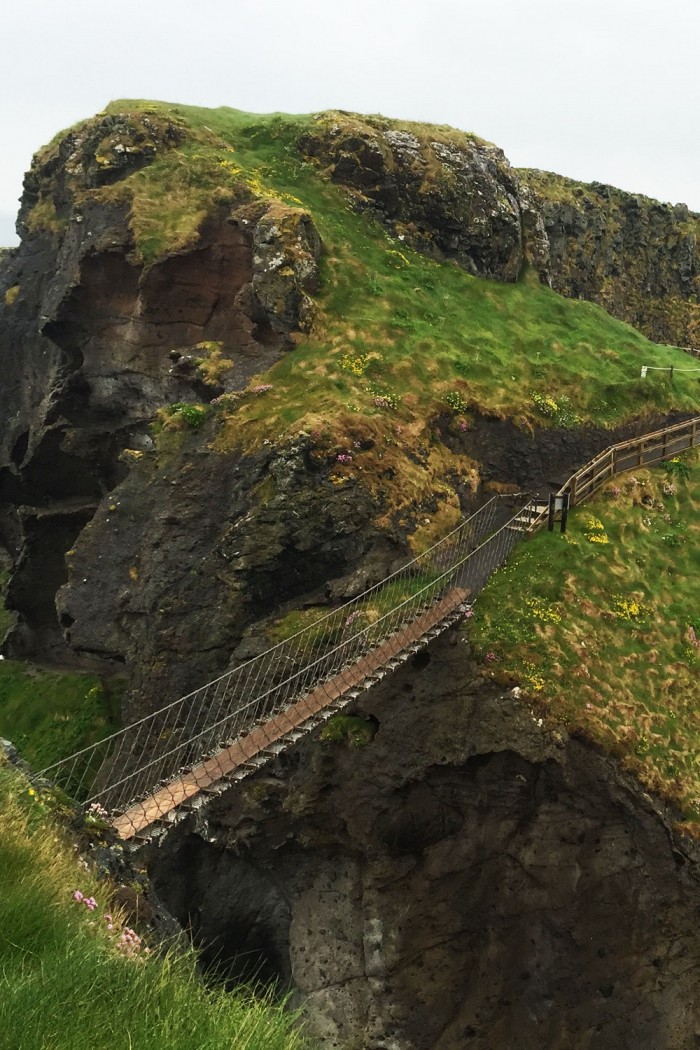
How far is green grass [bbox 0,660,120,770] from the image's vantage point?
30781 mm

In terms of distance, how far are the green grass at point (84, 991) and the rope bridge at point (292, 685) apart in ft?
20.3

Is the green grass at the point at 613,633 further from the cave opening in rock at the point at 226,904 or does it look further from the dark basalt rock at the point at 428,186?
the dark basalt rock at the point at 428,186

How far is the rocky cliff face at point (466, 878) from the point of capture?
1962 centimetres

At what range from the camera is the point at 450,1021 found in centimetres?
2005

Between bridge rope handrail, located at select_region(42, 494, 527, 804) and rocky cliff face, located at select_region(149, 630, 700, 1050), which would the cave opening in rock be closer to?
rocky cliff face, located at select_region(149, 630, 700, 1050)

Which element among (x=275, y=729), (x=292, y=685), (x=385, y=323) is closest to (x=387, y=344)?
(x=385, y=323)

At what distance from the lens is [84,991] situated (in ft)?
19.2

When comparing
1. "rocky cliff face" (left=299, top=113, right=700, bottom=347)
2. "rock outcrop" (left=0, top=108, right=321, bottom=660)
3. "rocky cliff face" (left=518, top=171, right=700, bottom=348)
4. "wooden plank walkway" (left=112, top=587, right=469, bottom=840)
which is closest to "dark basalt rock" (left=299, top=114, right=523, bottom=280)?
"rocky cliff face" (left=299, top=113, right=700, bottom=347)

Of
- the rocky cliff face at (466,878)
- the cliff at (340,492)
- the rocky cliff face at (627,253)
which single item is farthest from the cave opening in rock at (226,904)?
the rocky cliff face at (627,253)

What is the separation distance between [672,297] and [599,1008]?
60038mm

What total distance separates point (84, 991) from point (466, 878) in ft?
56.5

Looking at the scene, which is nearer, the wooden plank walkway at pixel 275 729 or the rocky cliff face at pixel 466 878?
the wooden plank walkway at pixel 275 729

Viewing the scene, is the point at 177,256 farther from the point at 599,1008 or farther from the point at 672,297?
the point at 672,297

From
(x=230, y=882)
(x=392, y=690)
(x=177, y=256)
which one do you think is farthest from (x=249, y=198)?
(x=230, y=882)
